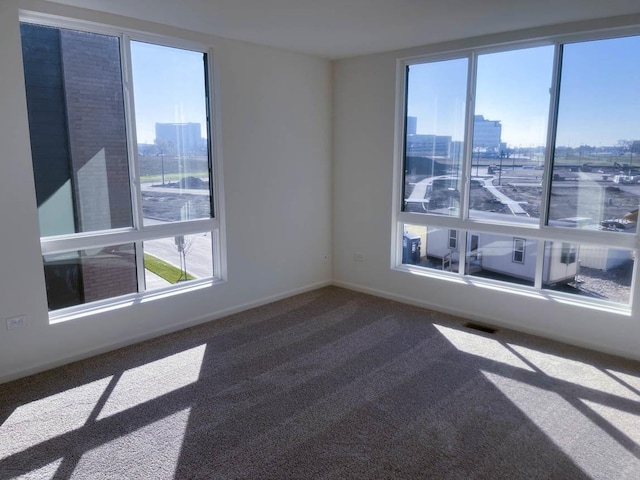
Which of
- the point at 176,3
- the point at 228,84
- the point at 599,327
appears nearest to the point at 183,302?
the point at 228,84

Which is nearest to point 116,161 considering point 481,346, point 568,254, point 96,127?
point 96,127

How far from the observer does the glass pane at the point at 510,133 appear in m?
4.10

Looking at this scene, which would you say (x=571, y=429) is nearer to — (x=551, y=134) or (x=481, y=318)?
(x=481, y=318)

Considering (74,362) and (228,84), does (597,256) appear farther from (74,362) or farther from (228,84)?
(74,362)

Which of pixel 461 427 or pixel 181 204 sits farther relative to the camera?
pixel 181 204

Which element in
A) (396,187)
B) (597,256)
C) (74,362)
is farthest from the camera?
(396,187)

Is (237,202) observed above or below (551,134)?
below

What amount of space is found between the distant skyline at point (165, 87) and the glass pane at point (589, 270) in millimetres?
3519

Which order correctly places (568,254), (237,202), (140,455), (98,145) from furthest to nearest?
(237,202)
(568,254)
(98,145)
(140,455)

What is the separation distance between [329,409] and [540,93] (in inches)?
128

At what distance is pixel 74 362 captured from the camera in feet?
12.0

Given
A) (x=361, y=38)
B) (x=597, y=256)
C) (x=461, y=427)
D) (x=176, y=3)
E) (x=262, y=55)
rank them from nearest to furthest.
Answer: (x=461, y=427)
(x=176, y=3)
(x=597, y=256)
(x=361, y=38)
(x=262, y=55)

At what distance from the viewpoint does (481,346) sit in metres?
3.99

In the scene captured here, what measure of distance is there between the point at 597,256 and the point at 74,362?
4.45 metres
